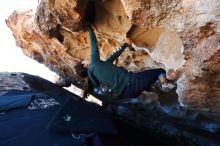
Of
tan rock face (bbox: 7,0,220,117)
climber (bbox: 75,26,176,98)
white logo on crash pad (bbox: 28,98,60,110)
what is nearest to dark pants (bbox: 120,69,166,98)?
climber (bbox: 75,26,176,98)

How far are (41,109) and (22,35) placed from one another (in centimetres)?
395

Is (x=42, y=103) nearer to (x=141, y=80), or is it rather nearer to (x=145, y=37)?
(x=141, y=80)

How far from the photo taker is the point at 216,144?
5.43 meters

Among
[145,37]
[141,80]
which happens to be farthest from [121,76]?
[145,37]

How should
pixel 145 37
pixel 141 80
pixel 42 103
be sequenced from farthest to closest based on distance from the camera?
pixel 145 37 → pixel 42 103 → pixel 141 80

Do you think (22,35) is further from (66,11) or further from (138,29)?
(138,29)

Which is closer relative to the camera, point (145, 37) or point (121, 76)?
point (121, 76)

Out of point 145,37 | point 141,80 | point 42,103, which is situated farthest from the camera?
point 145,37

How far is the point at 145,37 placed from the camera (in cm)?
544

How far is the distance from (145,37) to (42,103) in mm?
2000

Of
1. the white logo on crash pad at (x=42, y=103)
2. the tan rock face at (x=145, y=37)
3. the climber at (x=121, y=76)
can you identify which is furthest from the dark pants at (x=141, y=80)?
the white logo on crash pad at (x=42, y=103)

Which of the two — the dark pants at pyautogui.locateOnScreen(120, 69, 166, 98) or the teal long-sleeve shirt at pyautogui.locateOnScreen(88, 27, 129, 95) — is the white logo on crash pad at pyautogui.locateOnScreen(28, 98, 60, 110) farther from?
the dark pants at pyautogui.locateOnScreen(120, 69, 166, 98)

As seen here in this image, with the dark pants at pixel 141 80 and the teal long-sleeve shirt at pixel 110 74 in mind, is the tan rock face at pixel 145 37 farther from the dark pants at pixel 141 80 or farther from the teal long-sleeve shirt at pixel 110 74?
the teal long-sleeve shirt at pixel 110 74

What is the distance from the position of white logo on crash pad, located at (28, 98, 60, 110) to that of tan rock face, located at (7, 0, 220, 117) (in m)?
1.31
